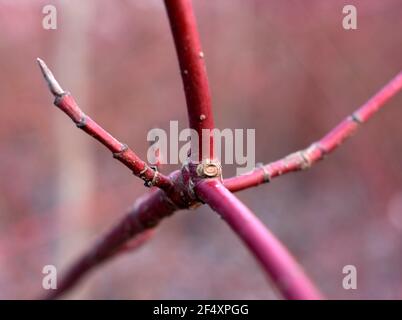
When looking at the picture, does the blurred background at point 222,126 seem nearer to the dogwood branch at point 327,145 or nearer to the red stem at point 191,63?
the dogwood branch at point 327,145

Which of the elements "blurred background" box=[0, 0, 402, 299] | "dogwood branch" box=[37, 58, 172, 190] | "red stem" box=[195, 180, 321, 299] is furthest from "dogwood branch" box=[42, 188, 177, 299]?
"blurred background" box=[0, 0, 402, 299]

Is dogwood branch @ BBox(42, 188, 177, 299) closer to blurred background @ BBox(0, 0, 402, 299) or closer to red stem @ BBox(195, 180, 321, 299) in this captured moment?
red stem @ BBox(195, 180, 321, 299)

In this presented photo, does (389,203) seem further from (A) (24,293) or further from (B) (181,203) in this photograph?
(B) (181,203)

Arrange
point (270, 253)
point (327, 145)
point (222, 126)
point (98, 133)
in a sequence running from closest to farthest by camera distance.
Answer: point (270, 253)
point (98, 133)
point (327, 145)
point (222, 126)

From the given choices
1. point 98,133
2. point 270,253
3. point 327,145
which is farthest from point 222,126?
point 270,253

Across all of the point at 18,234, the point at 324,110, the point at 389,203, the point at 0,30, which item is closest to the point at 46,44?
the point at 0,30

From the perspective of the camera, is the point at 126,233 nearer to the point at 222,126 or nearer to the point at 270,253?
the point at 270,253
